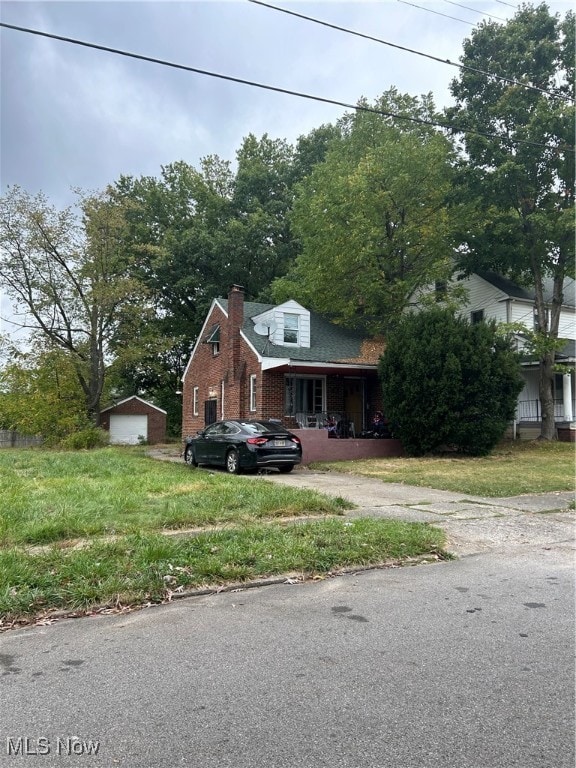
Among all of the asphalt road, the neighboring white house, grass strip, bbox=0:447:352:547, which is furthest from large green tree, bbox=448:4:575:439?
the asphalt road

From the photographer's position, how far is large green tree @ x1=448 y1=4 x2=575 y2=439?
20312mm

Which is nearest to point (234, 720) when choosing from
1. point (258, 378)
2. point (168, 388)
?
point (258, 378)

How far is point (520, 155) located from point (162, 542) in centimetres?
2001

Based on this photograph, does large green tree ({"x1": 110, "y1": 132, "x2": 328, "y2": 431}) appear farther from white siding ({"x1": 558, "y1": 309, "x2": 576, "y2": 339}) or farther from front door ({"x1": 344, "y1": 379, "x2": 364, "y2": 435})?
white siding ({"x1": 558, "y1": 309, "x2": 576, "y2": 339})

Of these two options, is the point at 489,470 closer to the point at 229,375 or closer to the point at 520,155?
the point at 229,375

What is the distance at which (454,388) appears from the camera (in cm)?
1731

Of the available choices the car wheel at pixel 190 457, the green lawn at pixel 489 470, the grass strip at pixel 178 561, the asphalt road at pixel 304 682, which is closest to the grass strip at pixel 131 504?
the grass strip at pixel 178 561

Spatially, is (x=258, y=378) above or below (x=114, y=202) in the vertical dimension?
below

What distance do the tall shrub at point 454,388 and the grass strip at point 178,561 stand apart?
1094cm

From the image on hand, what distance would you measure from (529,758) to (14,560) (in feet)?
14.8

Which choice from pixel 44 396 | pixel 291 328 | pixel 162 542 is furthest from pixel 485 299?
pixel 162 542

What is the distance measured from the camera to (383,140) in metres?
27.0

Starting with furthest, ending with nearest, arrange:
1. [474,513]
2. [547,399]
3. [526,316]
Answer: [526,316]
[547,399]
[474,513]

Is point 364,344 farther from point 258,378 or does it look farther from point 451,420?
point 451,420
